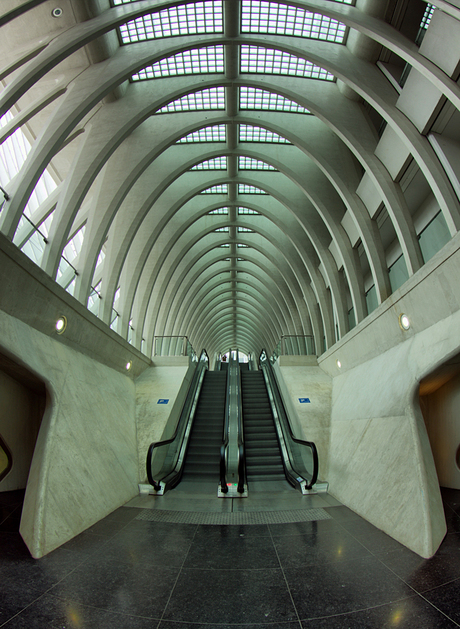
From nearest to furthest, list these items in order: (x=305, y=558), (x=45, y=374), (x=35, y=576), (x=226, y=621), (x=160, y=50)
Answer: (x=226, y=621) → (x=35, y=576) → (x=305, y=558) → (x=45, y=374) → (x=160, y=50)

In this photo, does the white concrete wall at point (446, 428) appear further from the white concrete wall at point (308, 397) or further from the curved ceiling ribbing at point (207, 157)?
the white concrete wall at point (308, 397)

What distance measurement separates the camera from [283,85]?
1148 centimetres

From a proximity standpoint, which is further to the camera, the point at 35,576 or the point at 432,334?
the point at 432,334

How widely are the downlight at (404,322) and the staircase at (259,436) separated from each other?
4.98m

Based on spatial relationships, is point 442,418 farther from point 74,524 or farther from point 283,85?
point 283,85

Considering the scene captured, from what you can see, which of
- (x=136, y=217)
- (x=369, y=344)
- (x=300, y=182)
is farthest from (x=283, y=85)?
(x=369, y=344)

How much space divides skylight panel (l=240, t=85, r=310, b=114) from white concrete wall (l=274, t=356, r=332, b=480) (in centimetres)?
1023

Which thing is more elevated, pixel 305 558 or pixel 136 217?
pixel 136 217

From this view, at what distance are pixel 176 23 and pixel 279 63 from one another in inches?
145

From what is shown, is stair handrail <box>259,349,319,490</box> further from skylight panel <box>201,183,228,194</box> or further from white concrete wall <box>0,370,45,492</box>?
skylight panel <box>201,183,228,194</box>

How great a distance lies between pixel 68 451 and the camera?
224 inches

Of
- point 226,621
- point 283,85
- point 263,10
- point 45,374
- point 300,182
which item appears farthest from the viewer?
point 300,182

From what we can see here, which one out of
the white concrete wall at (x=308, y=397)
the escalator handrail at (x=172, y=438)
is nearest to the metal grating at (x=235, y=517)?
the escalator handrail at (x=172, y=438)

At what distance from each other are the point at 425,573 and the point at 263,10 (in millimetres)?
13710
